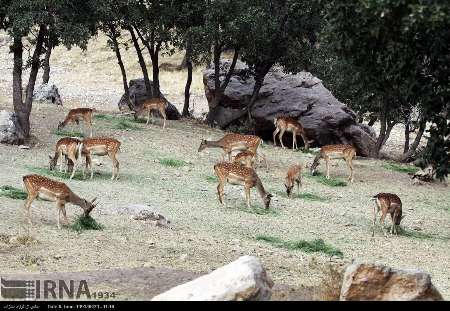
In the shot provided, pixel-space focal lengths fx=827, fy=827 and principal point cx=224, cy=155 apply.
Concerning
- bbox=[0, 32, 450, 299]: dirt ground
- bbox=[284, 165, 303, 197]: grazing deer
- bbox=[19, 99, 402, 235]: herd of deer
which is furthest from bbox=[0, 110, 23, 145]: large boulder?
bbox=[284, 165, 303, 197]: grazing deer

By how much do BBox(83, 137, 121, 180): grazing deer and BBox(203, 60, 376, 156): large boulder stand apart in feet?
44.6

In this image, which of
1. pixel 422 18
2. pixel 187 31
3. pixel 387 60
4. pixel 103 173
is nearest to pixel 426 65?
pixel 387 60

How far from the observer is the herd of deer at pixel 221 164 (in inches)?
623

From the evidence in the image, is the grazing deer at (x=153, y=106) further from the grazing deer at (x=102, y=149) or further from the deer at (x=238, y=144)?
the grazing deer at (x=102, y=149)

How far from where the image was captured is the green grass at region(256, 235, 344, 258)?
16391mm

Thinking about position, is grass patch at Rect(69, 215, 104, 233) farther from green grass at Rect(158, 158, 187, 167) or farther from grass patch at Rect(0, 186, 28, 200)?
green grass at Rect(158, 158, 187, 167)

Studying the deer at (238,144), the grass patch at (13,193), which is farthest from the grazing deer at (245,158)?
the grass patch at (13,193)

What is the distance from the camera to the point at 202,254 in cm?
1481

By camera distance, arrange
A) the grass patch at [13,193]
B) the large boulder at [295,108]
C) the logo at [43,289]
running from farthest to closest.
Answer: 1. the large boulder at [295,108]
2. the grass patch at [13,193]
3. the logo at [43,289]

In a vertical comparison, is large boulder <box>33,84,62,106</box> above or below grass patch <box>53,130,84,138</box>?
above

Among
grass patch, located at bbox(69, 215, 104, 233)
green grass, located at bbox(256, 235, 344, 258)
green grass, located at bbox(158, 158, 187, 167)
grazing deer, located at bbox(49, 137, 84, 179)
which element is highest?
grazing deer, located at bbox(49, 137, 84, 179)

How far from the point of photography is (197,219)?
59.9 ft

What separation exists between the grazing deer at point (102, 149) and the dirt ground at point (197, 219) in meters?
0.42

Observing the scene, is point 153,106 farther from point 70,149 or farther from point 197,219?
point 197,219
